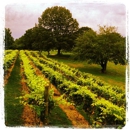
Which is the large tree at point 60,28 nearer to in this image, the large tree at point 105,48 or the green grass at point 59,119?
the large tree at point 105,48

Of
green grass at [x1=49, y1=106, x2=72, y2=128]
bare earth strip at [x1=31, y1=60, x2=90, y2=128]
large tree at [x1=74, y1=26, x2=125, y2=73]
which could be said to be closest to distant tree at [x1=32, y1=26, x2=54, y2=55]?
large tree at [x1=74, y1=26, x2=125, y2=73]

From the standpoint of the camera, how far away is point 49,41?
37688 mm

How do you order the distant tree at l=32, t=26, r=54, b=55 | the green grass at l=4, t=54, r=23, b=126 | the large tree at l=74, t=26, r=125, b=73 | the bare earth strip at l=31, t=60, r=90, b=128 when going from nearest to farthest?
1. the green grass at l=4, t=54, r=23, b=126
2. the bare earth strip at l=31, t=60, r=90, b=128
3. the large tree at l=74, t=26, r=125, b=73
4. the distant tree at l=32, t=26, r=54, b=55

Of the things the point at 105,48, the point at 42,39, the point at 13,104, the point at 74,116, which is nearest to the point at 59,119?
the point at 74,116

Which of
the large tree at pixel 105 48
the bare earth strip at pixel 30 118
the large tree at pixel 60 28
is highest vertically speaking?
the large tree at pixel 60 28

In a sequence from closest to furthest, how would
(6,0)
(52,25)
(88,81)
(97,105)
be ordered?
(6,0) < (97,105) < (88,81) < (52,25)

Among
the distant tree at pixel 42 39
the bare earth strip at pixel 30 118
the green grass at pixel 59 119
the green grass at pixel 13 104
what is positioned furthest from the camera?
the distant tree at pixel 42 39

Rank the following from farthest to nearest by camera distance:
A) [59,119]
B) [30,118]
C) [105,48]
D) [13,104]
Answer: [105,48], [13,104], [59,119], [30,118]

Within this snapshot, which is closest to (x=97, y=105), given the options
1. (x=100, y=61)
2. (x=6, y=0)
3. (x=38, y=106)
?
(x=38, y=106)

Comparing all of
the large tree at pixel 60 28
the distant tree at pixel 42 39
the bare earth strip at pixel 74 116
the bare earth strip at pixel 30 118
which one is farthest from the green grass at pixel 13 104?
the distant tree at pixel 42 39

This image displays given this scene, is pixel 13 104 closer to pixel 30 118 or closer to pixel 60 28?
pixel 30 118

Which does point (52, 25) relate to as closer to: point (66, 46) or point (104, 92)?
point (66, 46)

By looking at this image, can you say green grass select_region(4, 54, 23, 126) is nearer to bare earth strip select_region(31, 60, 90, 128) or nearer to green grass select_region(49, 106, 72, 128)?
green grass select_region(49, 106, 72, 128)

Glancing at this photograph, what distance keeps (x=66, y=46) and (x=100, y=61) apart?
11419 millimetres
